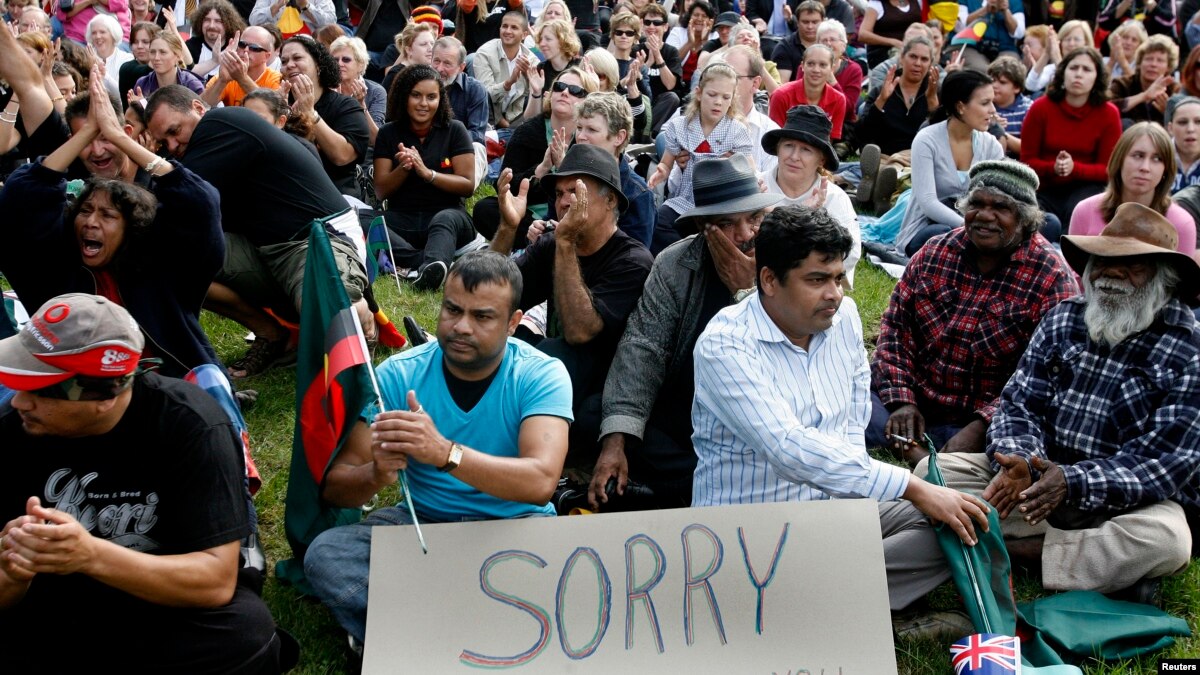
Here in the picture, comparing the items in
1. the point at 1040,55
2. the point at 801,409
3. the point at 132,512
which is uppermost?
the point at 1040,55

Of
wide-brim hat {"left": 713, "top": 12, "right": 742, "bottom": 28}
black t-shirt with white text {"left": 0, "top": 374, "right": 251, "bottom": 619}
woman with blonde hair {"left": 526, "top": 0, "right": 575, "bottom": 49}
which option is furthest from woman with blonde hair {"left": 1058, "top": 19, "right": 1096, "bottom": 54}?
black t-shirt with white text {"left": 0, "top": 374, "right": 251, "bottom": 619}

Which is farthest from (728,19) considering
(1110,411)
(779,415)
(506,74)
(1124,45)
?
(779,415)

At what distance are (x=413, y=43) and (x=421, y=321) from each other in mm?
4537

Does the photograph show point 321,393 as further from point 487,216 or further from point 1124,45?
point 1124,45

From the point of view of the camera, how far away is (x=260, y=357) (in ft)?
22.2

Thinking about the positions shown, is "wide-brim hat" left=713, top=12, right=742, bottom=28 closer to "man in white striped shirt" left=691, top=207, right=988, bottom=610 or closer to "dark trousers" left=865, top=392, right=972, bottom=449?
"dark trousers" left=865, top=392, right=972, bottom=449

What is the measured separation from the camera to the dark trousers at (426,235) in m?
8.27

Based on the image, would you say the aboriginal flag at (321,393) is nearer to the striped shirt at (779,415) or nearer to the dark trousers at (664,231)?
the striped shirt at (779,415)

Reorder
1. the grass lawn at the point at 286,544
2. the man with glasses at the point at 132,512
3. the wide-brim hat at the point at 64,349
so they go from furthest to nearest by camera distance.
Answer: the grass lawn at the point at 286,544, the man with glasses at the point at 132,512, the wide-brim hat at the point at 64,349

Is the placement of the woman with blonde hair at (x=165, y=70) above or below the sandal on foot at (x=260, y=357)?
above

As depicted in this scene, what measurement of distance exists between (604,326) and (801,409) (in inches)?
51.5

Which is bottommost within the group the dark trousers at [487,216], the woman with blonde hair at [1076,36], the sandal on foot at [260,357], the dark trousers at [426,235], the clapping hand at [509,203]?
the sandal on foot at [260,357]

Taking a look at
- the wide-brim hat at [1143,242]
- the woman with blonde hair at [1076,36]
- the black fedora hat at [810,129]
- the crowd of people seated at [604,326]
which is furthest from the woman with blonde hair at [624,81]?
the woman with blonde hair at [1076,36]

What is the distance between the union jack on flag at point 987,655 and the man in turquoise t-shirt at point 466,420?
1438 millimetres
